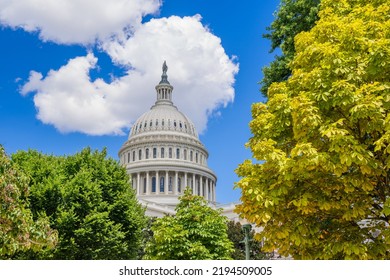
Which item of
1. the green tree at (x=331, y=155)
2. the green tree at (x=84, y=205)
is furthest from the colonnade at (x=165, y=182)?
the green tree at (x=331, y=155)

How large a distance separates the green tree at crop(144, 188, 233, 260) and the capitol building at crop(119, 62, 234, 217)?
86.1 metres

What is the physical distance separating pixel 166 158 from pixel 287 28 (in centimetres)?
10528

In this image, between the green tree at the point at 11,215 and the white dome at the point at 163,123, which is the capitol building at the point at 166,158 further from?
the green tree at the point at 11,215

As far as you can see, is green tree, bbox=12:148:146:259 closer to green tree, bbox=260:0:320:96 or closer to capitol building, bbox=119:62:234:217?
green tree, bbox=260:0:320:96

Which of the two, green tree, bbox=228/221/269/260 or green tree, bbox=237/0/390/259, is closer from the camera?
green tree, bbox=237/0/390/259

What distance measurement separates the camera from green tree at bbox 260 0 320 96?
2214 cm

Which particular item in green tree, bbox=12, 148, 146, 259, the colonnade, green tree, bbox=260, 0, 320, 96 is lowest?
green tree, bbox=12, 148, 146, 259

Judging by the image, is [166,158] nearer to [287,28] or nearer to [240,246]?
[240,246]

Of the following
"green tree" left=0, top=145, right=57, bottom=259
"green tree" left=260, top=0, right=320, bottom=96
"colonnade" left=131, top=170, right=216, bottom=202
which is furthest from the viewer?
"colonnade" left=131, top=170, right=216, bottom=202

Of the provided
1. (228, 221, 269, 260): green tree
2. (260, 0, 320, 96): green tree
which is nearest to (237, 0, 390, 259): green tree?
(260, 0, 320, 96): green tree

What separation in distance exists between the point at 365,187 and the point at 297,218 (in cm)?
186

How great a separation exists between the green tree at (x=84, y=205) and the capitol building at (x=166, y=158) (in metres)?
76.8

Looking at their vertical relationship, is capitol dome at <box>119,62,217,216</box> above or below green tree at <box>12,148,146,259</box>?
above
